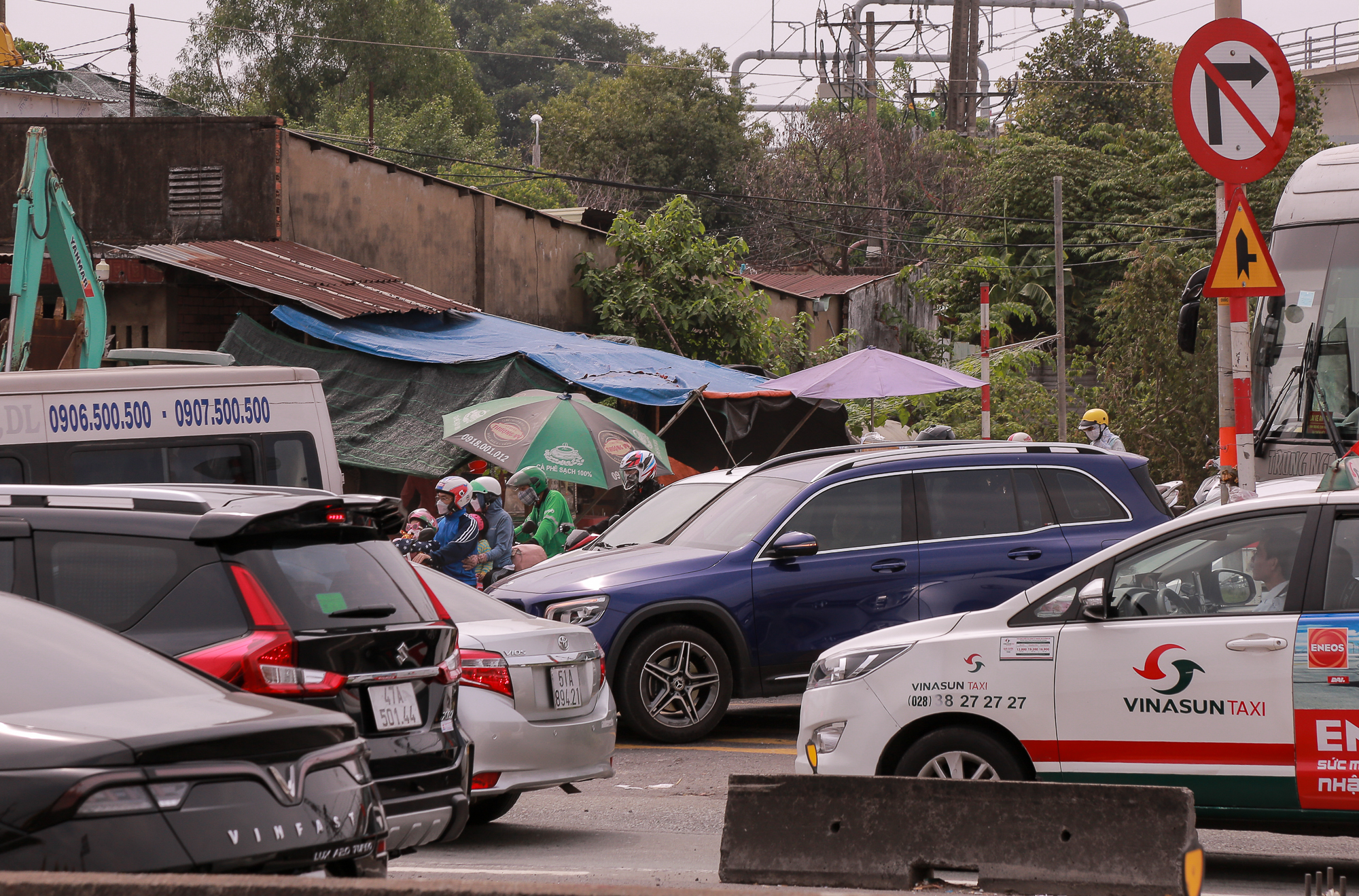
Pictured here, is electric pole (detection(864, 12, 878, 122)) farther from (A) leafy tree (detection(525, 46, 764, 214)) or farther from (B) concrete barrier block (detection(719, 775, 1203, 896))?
(B) concrete barrier block (detection(719, 775, 1203, 896))

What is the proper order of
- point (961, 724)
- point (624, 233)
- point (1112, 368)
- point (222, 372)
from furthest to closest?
point (1112, 368) → point (624, 233) → point (222, 372) → point (961, 724)

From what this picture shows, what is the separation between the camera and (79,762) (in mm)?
3619

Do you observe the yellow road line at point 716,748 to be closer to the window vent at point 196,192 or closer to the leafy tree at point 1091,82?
the window vent at point 196,192

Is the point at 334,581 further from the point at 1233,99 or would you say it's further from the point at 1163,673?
the point at 1233,99

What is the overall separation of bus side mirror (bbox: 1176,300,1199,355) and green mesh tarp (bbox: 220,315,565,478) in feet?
25.6

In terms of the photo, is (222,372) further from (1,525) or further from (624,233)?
(624,233)

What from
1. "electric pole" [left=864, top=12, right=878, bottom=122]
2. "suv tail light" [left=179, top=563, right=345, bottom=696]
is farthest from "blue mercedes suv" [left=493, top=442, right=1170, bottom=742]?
"electric pole" [left=864, top=12, right=878, bottom=122]

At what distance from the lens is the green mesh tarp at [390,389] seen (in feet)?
55.6

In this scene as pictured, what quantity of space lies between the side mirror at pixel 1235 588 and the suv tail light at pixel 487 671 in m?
3.32

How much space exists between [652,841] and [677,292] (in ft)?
56.3

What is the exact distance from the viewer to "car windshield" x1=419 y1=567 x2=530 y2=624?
7.54 metres

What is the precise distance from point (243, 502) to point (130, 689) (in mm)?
1273

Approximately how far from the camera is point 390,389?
17.7 meters

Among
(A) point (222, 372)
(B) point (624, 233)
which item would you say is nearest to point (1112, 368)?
(B) point (624, 233)
